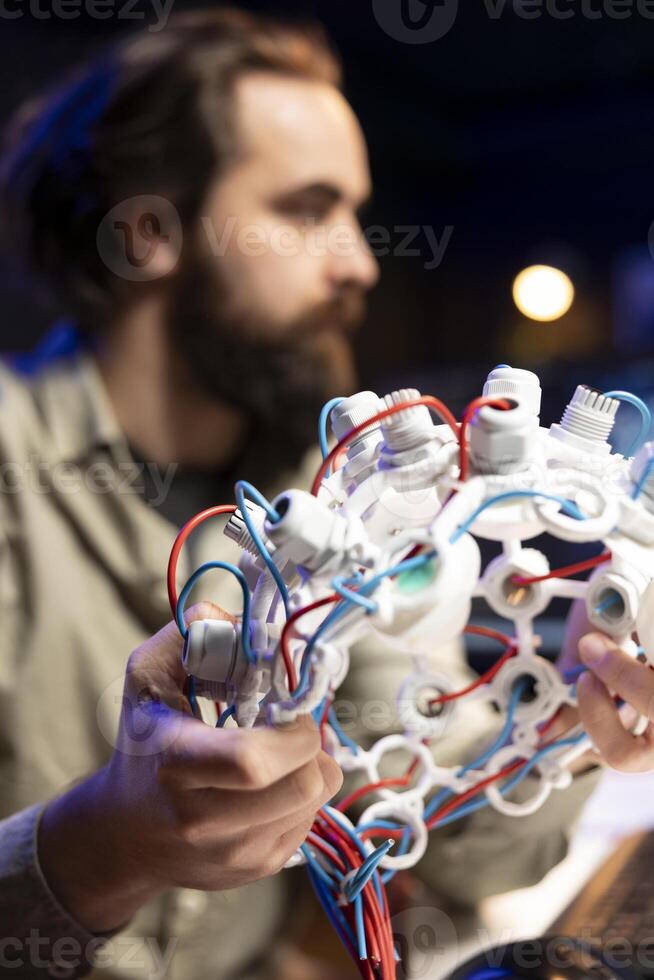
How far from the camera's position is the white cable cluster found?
0.42m

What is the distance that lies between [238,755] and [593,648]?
22 cm

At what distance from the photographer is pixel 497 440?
17.2 inches

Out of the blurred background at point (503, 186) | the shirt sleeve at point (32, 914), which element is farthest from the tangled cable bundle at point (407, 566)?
the blurred background at point (503, 186)

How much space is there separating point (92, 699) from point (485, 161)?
201 cm

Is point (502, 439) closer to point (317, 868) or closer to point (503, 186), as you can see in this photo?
point (317, 868)

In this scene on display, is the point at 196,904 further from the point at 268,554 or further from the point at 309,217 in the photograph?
the point at 309,217

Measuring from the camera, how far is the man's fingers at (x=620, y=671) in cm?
49

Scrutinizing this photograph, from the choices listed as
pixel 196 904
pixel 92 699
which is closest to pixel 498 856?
pixel 196 904

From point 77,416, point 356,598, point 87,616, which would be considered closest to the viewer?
point 356,598

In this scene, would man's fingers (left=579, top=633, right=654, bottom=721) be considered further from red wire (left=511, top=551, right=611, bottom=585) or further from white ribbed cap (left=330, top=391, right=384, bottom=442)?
white ribbed cap (left=330, top=391, right=384, bottom=442)

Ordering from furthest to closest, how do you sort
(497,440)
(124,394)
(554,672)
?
(124,394)
(554,672)
(497,440)

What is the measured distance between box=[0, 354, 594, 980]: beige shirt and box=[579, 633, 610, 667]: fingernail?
52cm

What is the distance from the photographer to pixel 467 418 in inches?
17.7

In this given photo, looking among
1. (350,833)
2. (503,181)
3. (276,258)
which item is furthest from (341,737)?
(503,181)
